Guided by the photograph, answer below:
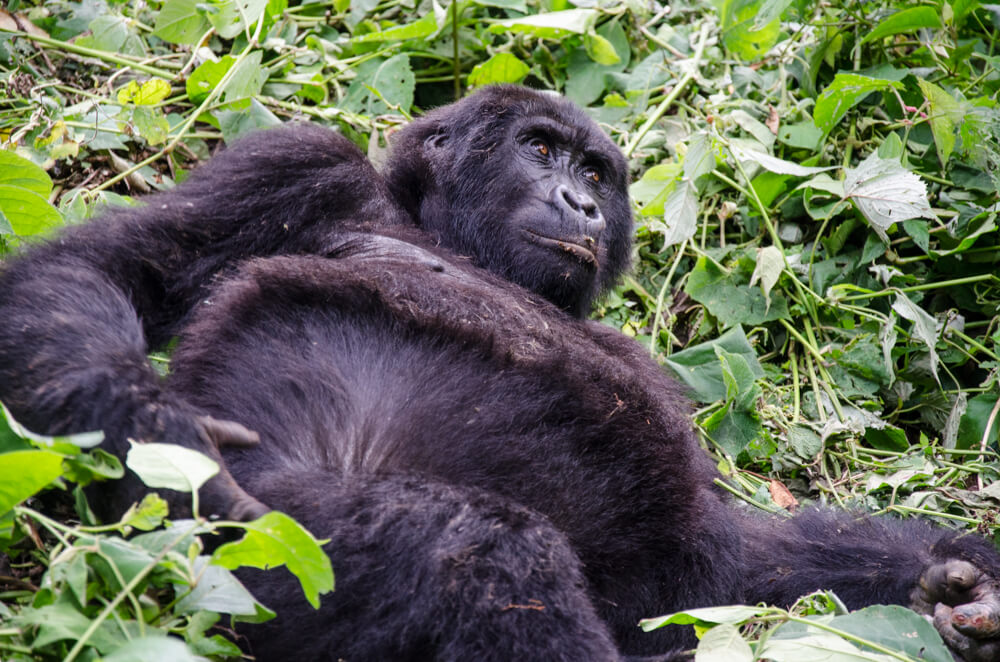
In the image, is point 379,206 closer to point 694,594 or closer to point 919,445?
point 694,594

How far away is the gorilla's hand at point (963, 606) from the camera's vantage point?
320 centimetres

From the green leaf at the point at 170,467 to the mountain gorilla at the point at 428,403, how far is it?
0.27 m

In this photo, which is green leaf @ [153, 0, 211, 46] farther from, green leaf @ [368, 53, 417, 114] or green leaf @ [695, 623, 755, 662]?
green leaf @ [695, 623, 755, 662]

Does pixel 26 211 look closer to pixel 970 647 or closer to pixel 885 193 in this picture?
pixel 970 647

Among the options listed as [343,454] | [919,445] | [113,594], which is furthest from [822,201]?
[113,594]

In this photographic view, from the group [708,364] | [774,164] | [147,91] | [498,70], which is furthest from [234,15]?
[708,364]

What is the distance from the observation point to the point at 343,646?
Result: 248cm

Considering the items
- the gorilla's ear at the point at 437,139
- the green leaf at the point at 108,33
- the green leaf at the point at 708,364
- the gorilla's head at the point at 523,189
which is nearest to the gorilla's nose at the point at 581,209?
the gorilla's head at the point at 523,189

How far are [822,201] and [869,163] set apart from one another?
0.36 metres

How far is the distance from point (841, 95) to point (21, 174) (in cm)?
377

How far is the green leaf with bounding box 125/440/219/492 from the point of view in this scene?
216cm

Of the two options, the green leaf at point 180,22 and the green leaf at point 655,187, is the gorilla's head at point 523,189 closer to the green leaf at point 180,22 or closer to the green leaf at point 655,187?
the green leaf at point 655,187

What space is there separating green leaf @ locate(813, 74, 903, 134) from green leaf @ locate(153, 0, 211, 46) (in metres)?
3.16

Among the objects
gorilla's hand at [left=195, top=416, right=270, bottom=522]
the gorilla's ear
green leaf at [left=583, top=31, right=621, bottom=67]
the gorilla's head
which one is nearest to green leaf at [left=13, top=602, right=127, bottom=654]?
gorilla's hand at [left=195, top=416, right=270, bottom=522]
